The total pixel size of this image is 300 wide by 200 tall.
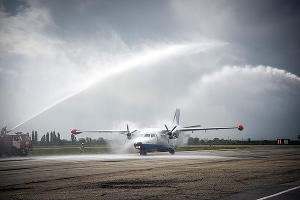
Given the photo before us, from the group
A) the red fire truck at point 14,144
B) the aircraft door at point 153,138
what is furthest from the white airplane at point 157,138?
the red fire truck at point 14,144

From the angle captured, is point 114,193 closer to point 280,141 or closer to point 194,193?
point 194,193

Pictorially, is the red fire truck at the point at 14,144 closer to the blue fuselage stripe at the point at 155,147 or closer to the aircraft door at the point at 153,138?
the blue fuselage stripe at the point at 155,147

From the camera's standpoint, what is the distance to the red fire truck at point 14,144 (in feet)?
124

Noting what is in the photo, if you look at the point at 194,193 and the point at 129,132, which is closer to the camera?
the point at 194,193

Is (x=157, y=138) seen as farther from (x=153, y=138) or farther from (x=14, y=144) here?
(x=14, y=144)

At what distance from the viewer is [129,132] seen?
138ft

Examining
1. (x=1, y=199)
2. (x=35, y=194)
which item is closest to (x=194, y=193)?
(x=35, y=194)

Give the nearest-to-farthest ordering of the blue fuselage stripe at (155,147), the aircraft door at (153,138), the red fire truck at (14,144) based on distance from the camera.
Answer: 1. the blue fuselage stripe at (155,147)
2. the aircraft door at (153,138)
3. the red fire truck at (14,144)

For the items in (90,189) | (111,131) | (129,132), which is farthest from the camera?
(111,131)

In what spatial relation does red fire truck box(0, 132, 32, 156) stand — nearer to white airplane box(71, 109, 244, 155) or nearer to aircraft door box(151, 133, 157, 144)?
white airplane box(71, 109, 244, 155)

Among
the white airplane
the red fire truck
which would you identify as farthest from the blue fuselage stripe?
the red fire truck

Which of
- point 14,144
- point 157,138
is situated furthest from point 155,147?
point 14,144

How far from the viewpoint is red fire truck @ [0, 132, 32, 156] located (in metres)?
37.7

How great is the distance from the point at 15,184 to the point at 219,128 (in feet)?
125
